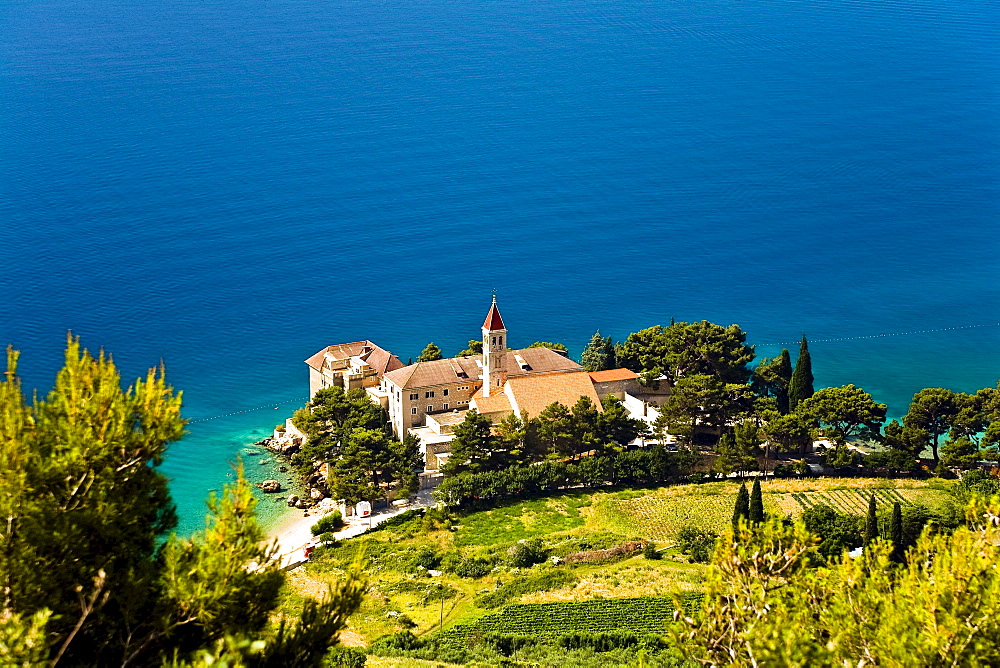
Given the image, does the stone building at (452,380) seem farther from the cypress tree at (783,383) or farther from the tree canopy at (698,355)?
the cypress tree at (783,383)

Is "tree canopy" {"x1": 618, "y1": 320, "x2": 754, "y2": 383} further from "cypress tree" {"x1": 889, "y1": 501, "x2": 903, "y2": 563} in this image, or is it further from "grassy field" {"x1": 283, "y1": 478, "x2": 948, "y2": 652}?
"cypress tree" {"x1": 889, "y1": 501, "x2": 903, "y2": 563}

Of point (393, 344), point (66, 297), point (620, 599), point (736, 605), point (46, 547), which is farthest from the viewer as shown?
point (66, 297)

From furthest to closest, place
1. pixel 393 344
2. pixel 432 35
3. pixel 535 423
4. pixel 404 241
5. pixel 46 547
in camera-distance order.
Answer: pixel 432 35 < pixel 404 241 < pixel 393 344 < pixel 535 423 < pixel 46 547

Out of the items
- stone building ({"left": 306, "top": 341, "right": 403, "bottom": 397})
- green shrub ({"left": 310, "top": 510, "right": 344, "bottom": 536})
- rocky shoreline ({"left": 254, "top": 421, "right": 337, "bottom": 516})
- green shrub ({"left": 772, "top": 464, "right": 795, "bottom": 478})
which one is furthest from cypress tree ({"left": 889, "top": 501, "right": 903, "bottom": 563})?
stone building ({"left": 306, "top": 341, "right": 403, "bottom": 397})

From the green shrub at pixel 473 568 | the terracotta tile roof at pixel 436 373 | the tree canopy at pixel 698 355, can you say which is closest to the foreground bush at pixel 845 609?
the green shrub at pixel 473 568

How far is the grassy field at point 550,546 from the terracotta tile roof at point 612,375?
527 cm

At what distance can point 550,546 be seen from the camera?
29.1 meters

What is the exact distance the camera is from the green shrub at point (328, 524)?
3094cm

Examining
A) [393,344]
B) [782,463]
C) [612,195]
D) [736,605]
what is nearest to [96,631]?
[736,605]

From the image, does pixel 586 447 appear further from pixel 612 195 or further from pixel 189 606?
pixel 612 195

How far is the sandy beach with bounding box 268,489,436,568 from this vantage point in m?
30.2

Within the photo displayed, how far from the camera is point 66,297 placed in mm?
57500

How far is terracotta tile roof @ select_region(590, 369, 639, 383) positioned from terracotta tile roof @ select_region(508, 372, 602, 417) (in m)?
1.27

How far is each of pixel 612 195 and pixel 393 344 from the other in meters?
28.2
